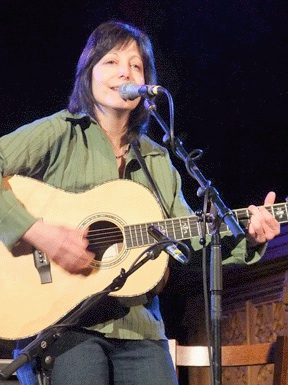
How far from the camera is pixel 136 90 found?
2699mm

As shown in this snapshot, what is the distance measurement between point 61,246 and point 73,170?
36 centimetres

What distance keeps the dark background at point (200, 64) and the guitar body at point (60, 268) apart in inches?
87.8

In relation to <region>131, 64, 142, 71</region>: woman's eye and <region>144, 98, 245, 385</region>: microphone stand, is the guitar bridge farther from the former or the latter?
<region>131, 64, 142, 71</region>: woman's eye

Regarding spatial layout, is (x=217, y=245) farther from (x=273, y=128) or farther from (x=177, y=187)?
(x=273, y=128)

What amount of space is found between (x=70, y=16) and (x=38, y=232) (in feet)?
9.24

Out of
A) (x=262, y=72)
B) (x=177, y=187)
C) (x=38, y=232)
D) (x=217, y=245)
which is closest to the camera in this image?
(x=217, y=245)

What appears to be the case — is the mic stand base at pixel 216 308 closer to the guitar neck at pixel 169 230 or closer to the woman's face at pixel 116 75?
the guitar neck at pixel 169 230

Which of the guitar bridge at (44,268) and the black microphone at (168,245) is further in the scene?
the guitar bridge at (44,268)

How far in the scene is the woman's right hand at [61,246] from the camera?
267cm

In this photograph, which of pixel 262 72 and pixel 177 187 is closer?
pixel 177 187

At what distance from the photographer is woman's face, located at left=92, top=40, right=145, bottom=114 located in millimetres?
2977

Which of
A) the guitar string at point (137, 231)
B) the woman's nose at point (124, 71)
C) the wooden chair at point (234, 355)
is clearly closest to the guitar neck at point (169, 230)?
the guitar string at point (137, 231)

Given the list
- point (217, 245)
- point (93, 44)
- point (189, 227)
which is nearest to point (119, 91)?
point (93, 44)

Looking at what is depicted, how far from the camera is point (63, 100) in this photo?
Answer: 5.05m
